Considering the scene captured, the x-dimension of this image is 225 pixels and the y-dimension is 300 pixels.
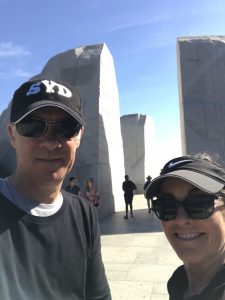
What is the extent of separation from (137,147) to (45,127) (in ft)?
82.4

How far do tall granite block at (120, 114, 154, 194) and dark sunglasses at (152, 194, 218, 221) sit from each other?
24.0 meters

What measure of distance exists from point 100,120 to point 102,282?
11.4 m

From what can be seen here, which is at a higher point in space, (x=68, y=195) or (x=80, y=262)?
(x=68, y=195)

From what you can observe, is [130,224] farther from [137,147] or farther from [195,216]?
[137,147]

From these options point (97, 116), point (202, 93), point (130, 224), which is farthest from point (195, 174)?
point (202, 93)

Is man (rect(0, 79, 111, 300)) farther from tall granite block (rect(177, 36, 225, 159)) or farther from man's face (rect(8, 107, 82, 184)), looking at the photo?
tall granite block (rect(177, 36, 225, 159))

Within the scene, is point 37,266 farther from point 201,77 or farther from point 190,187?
point 201,77

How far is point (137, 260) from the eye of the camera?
250 inches

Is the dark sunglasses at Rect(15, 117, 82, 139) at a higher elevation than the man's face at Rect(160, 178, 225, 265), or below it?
higher

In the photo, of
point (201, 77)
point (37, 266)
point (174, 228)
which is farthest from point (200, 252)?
point (201, 77)

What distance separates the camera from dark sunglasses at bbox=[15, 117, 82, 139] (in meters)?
1.61

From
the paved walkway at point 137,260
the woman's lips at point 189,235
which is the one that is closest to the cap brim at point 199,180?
the woman's lips at point 189,235

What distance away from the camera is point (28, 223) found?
4.99 ft

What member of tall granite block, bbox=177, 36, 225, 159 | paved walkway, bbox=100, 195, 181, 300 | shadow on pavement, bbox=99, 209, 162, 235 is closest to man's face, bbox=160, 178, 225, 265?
paved walkway, bbox=100, 195, 181, 300
